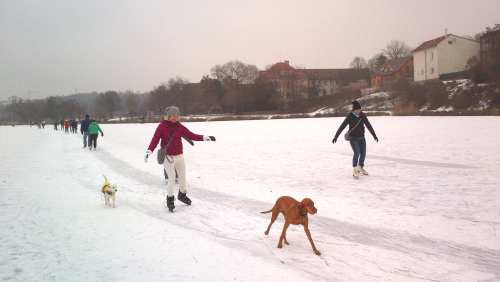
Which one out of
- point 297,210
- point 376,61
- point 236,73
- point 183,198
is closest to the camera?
point 297,210

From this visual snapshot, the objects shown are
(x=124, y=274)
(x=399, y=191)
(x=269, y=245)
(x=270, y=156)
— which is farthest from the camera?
(x=270, y=156)

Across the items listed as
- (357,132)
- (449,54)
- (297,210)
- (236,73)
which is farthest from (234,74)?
(297,210)

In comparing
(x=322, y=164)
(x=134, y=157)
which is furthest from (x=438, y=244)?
(x=134, y=157)

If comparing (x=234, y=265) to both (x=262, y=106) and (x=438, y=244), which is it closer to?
(x=438, y=244)

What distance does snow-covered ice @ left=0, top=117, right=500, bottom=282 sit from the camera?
155 inches

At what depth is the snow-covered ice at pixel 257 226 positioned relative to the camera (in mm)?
3939

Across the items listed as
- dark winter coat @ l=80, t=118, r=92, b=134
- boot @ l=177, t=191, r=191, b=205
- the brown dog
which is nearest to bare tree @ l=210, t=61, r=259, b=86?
dark winter coat @ l=80, t=118, r=92, b=134

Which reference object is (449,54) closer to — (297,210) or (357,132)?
(357,132)

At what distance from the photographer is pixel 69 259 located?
428 cm

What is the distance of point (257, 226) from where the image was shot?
5453 millimetres

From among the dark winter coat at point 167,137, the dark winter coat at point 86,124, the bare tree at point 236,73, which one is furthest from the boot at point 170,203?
the bare tree at point 236,73

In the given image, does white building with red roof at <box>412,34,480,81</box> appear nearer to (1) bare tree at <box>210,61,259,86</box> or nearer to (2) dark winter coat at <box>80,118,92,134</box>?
(1) bare tree at <box>210,61,259,86</box>

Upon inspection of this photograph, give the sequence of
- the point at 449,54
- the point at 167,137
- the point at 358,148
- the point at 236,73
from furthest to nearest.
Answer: the point at 236,73, the point at 449,54, the point at 358,148, the point at 167,137

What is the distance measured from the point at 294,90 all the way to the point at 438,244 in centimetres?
6924
